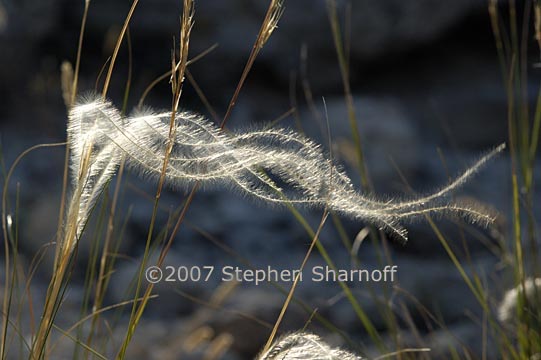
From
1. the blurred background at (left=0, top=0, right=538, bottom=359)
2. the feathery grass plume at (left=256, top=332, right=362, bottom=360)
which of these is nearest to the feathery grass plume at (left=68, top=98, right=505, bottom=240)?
the feathery grass plume at (left=256, top=332, right=362, bottom=360)

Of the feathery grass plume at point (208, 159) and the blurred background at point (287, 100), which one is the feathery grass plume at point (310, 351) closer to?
the feathery grass plume at point (208, 159)

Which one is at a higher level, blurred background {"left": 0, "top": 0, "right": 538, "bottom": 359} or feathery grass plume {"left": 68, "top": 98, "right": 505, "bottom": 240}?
feathery grass plume {"left": 68, "top": 98, "right": 505, "bottom": 240}

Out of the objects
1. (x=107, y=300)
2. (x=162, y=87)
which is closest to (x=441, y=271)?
(x=107, y=300)

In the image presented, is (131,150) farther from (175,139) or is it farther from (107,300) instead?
(107,300)

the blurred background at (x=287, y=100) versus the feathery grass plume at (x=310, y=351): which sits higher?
the feathery grass plume at (x=310, y=351)

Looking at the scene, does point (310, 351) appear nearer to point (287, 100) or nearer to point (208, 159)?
point (208, 159)

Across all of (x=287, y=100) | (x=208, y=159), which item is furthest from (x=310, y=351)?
(x=287, y=100)

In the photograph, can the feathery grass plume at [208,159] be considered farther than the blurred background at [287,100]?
No

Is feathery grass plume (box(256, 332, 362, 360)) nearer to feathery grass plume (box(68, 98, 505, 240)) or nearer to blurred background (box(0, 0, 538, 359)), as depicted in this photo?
feathery grass plume (box(68, 98, 505, 240))

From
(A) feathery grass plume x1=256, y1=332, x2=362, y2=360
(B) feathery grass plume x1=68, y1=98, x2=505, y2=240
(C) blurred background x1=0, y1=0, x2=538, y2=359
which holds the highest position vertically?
(B) feathery grass plume x1=68, y1=98, x2=505, y2=240

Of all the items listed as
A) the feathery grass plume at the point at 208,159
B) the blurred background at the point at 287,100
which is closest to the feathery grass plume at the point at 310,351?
the feathery grass plume at the point at 208,159
